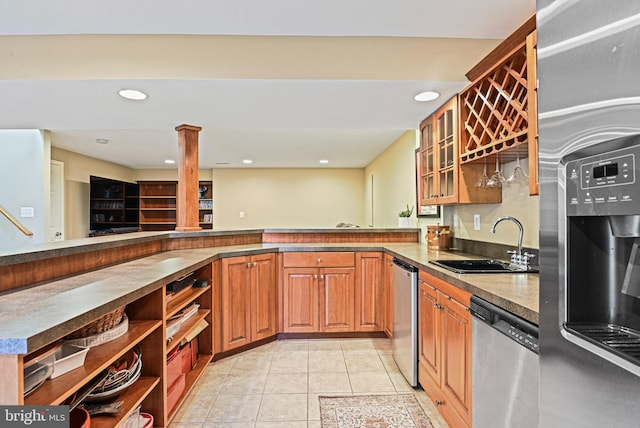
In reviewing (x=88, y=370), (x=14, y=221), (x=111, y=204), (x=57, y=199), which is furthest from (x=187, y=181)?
(x=111, y=204)

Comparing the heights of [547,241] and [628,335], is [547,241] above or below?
above

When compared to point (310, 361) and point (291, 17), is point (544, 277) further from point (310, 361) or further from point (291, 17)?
point (310, 361)

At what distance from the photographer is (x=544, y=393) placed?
80 centimetres

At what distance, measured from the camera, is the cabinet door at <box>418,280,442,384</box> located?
192 cm

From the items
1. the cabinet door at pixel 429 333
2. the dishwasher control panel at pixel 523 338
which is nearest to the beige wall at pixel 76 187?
the cabinet door at pixel 429 333

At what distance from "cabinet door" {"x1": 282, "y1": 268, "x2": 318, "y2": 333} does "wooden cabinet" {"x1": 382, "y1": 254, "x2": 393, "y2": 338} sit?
64 centimetres

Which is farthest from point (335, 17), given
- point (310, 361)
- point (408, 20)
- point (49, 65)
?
point (310, 361)

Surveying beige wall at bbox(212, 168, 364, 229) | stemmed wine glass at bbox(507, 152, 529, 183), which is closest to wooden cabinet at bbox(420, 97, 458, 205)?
stemmed wine glass at bbox(507, 152, 529, 183)

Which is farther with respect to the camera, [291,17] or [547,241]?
[291,17]

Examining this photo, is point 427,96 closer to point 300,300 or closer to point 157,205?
point 300,300

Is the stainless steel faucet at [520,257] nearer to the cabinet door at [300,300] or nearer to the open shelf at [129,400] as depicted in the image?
the cabinet door at [300,300]

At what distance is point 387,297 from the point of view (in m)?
3.10

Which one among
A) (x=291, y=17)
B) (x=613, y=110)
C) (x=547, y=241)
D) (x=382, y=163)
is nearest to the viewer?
(x=613, y=110)

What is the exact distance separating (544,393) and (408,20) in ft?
5.59
